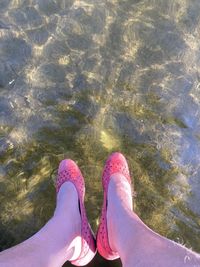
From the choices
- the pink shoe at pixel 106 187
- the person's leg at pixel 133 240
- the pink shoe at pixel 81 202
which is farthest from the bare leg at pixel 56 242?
the person's leg at pixel 133 240

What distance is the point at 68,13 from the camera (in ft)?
14.6

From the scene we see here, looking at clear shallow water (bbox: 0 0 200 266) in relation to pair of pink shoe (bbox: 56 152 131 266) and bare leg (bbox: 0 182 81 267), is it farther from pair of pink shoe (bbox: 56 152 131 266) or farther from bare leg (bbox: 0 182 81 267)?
bare leg (bbox: 0 182 81 267)

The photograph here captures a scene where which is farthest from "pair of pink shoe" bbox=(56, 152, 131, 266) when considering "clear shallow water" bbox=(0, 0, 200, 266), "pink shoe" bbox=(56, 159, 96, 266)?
"clear shallow water" bbox=(0, 0, 200, 266)

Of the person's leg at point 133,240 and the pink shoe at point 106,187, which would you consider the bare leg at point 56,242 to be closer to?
the pink shoe at point 106,187

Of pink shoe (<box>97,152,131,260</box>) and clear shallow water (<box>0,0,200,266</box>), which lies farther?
clear shallow water (<box>0,0,200,266</box>)

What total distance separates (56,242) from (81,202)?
0.67 m

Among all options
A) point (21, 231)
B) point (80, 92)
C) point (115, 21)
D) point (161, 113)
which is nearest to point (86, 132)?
point (80, 92)

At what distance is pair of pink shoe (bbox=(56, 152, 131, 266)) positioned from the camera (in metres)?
3.11

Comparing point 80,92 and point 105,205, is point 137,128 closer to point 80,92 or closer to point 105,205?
point 80,92

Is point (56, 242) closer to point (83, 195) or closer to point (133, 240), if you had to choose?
point (133, 240)

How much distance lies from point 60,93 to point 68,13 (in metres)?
1.03

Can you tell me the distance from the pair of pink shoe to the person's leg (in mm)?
59

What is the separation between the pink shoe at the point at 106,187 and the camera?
3.10 meters

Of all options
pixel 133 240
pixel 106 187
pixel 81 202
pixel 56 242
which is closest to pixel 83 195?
pixel 81 202
